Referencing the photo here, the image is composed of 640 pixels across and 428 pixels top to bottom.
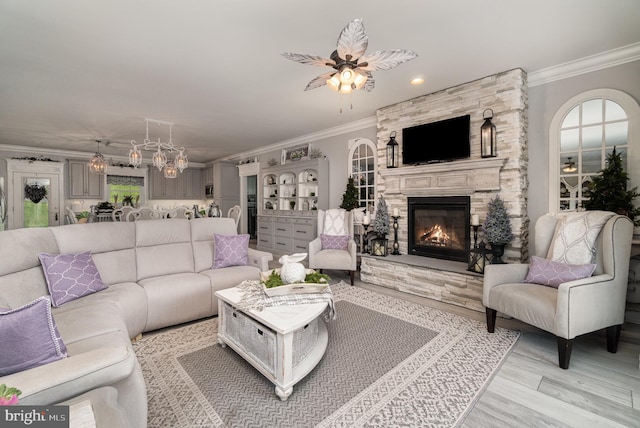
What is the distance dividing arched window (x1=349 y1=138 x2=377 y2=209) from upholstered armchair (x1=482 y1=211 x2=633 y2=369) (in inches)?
107

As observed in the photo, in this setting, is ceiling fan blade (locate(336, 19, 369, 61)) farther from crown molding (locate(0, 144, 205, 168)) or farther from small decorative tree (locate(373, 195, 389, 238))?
crown molding (locate(0, 144, 205, 168))

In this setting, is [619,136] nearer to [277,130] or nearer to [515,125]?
[515,125]

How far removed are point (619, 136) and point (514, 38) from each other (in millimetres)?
1558

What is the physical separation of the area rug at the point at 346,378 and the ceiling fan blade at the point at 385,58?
89.7 inches

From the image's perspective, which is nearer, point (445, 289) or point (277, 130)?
point (445, 289)

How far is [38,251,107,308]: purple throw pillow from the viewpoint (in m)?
2.14

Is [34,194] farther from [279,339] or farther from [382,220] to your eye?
[279,339]

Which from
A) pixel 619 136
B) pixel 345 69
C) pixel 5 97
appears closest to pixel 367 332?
pixel 345 69

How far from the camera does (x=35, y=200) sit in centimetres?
699

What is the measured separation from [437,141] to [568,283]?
2.38m

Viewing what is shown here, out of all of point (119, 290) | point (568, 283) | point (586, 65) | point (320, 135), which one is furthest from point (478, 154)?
point (119, 290)

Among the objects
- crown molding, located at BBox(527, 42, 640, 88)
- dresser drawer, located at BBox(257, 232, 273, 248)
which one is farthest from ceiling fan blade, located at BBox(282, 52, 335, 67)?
dresser drawer, located at BBox(257, 232, 273, 248)

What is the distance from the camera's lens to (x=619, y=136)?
2.90 m

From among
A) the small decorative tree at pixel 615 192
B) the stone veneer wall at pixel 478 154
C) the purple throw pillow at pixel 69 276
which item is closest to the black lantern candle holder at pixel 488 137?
the stone veneer wall at pixel 478 154
